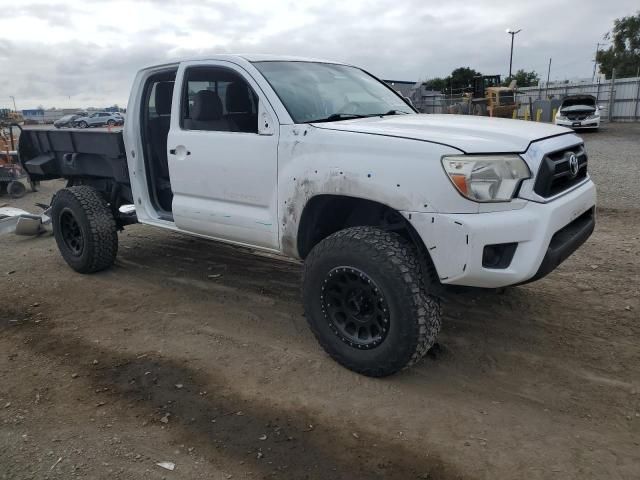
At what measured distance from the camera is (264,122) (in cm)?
364

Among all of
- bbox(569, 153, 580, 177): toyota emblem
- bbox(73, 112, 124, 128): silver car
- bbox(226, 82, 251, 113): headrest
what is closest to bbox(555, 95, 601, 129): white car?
bbox(569, 153, 580, 177): toyota emblem

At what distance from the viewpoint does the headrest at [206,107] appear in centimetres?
387

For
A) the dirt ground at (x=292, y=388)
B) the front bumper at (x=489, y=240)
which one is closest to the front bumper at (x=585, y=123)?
the dirt ground at (x=292, y=388)

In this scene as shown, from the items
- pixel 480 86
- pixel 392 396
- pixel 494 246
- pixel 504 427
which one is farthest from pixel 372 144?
pixel 480 86

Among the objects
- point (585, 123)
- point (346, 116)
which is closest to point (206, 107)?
point (346, 116)

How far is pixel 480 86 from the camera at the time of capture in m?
29.9

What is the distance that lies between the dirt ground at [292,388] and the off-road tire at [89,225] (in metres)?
0.36

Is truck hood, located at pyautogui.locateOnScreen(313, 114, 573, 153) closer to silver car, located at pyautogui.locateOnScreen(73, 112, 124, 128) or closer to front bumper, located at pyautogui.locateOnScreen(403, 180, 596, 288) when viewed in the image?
front bumper, located at pyautogui.locateOnScreen(403, 180, 596, 288)

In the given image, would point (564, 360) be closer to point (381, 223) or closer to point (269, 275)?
point (381, 223)

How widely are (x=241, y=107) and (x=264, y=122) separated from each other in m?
0.46

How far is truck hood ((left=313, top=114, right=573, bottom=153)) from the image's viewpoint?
288 centimetres

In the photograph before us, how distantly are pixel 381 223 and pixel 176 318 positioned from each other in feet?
6.41

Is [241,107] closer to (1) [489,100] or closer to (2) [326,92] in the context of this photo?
(2) [326,92]

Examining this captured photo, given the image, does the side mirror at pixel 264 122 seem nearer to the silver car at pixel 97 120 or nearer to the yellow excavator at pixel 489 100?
the yellow excavator at pixel 489 100
